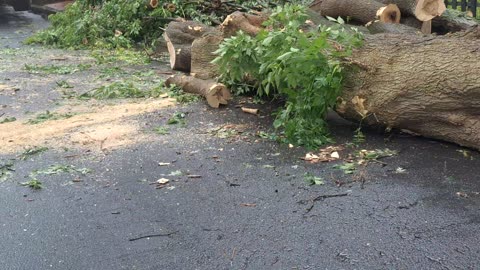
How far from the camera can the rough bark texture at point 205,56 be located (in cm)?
723

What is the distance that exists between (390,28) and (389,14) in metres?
0.58

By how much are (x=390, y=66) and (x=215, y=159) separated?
5.64ft

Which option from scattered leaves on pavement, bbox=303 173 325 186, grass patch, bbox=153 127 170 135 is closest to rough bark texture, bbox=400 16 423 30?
grass patch, bbox=153 127 170 135

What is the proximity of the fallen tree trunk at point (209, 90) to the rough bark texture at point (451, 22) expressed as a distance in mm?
3325

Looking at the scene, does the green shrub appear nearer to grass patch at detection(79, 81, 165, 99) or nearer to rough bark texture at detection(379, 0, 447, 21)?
grass patch at detection(79, 81, 165, 99)

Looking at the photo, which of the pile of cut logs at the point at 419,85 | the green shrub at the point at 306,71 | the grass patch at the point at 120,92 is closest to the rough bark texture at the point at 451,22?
the pile of cut logs at the point at 419,85

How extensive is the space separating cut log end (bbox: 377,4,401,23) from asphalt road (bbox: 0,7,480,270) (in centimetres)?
261

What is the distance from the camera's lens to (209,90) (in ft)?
21.0

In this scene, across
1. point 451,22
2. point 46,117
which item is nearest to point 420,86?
point 451,22

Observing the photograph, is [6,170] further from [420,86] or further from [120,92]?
[420,86]

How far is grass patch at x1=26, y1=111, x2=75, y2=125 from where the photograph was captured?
5.97 metres

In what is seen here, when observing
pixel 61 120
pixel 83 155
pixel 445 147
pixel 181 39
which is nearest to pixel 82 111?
pixel 61 120

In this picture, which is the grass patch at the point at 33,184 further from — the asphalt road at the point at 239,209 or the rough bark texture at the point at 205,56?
the rough bark texture at the point at 205,56

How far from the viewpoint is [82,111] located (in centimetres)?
636
